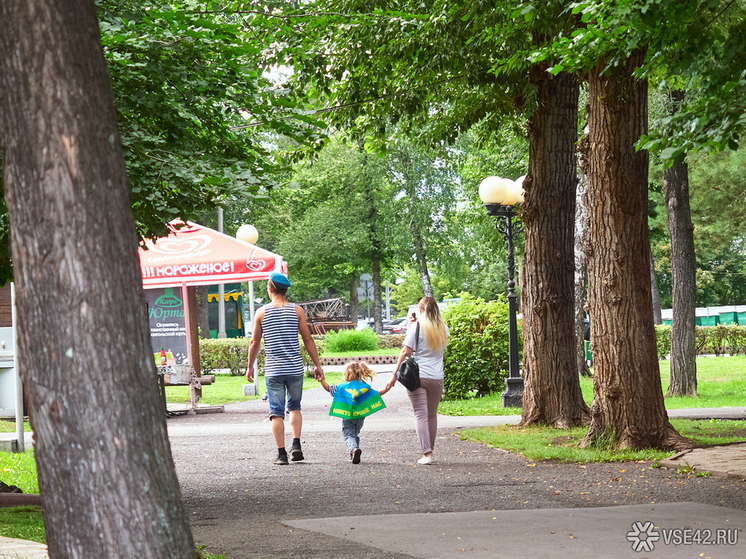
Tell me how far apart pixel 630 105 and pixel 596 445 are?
11.6ft

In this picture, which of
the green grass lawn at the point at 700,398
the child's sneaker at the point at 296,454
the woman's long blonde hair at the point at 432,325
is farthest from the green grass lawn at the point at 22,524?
the green grass lawn at the point at 700,398

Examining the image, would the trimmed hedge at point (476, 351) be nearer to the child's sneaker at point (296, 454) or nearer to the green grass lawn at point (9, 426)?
the child's sneaker at point (296, 454)

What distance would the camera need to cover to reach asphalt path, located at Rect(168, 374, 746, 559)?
4785 mm

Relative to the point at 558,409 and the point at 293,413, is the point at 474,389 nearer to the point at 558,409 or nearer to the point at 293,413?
the point at 558,409

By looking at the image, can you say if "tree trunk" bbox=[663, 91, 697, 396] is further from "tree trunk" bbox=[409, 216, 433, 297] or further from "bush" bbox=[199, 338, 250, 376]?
"tree trunk" bbox=[409, 216, 433, 297]

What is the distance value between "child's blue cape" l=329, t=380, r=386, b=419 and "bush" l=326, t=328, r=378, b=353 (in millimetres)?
22621

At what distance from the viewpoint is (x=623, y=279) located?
8438 mm

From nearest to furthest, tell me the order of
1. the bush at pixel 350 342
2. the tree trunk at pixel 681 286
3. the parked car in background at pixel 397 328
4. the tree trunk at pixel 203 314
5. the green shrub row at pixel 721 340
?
the tree trunk at pixel 681 286 < the green shrub row at pixel 721 340 < the bush at pixel 350 342 < the tree trunk at pixel 203 314 < the parked car in background at pixel 397 328

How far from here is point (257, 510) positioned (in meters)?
6.22

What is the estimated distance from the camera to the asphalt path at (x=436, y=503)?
15.7 feet

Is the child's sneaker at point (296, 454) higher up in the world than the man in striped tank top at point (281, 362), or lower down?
lower down

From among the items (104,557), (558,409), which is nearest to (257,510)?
(104,557)

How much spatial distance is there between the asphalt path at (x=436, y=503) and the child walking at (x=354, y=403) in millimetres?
253

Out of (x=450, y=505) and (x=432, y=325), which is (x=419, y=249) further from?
(x=450, y=505)
